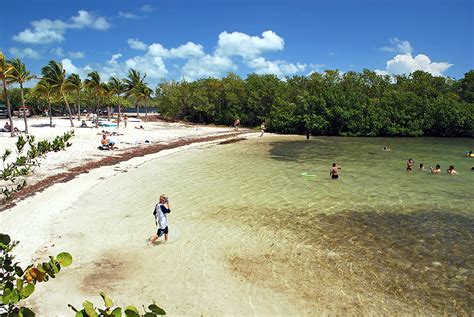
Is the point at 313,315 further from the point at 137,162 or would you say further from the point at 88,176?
the point at 137,162

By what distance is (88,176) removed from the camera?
80.9 feet

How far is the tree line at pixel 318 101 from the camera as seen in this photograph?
6359 centimetres

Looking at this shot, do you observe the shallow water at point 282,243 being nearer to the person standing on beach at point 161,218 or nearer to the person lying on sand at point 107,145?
the person standing on beach at point 161,218

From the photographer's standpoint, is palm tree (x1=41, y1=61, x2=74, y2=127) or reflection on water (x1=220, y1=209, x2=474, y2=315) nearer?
reflection on water (x1=220, y1=209, x2=474, y2=315)

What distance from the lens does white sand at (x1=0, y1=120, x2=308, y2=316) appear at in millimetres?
9883

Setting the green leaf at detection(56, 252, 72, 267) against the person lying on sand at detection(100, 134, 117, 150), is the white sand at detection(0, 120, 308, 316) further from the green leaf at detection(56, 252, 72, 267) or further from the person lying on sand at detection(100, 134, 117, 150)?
the person lying on sand at detection(100, 134, 117, 150)

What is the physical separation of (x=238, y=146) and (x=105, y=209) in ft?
92.2

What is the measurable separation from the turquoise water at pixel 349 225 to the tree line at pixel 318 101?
32.8 m

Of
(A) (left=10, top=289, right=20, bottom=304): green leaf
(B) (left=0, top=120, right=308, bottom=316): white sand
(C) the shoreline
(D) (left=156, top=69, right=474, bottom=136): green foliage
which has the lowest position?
(B) (left=0, top=120, right=308, bottom=316): white sand

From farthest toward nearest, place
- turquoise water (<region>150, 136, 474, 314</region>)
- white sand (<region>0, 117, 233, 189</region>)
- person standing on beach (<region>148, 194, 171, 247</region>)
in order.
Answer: white sand (<region>0, 117, 233, 189</region>) → person standing on beach (<region>148, 194, 171, 247</region>) → turquoise water (<region>150, 136, 474, 314</region>)

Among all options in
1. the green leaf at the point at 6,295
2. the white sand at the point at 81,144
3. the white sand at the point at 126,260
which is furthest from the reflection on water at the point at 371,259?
the white sand at the point at 81,144

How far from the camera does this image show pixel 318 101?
65562mm

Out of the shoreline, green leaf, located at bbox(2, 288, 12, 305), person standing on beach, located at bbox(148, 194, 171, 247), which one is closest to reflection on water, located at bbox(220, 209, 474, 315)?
person standing on beach, located at bbox(148, 194, 171, 247)

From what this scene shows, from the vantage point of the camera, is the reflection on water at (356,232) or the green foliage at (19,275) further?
the reflection on water at (356,232)
